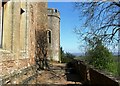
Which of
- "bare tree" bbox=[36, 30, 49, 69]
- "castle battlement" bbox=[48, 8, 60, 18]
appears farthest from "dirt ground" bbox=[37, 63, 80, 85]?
"castle battlement" bbox=[48, 8, 60, 18]

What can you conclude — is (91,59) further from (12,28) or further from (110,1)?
(12,28)

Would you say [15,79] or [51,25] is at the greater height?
[51,25]

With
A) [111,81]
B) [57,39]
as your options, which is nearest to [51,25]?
[57,39]

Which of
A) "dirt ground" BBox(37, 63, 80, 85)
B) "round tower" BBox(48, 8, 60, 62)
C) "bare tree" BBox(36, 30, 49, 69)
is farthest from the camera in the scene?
"round tower" BBox(48, 8, 60, 62)

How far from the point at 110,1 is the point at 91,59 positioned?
6.18 metres

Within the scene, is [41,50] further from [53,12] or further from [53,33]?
[53,12]

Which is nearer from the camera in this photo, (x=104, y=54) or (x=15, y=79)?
(x=15, y=79)

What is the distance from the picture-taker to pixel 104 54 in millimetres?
18812

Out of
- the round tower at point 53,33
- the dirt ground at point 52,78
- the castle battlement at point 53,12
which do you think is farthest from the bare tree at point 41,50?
the castle battlement at point 53,12

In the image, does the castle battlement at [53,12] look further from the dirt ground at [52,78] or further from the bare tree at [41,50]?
the dirt ground at [52,78]

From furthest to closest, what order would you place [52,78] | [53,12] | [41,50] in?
[53,12] < [41,50] < [52,78]

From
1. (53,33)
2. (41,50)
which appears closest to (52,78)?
(41,50)

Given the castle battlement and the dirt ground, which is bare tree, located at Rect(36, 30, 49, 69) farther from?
the castle battlement

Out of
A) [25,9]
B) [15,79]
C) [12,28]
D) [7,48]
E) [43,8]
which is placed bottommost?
[15,79]
